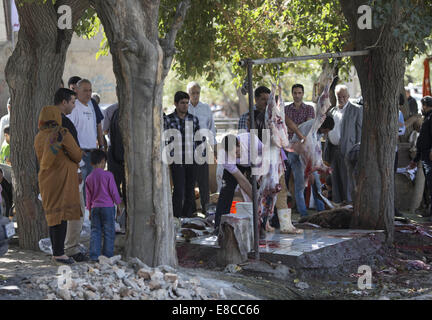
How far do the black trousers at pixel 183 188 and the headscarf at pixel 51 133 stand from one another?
312 cm

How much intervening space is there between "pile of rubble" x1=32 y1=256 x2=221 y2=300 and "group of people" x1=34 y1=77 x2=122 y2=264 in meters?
1.09

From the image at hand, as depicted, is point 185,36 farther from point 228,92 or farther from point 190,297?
point 228,92

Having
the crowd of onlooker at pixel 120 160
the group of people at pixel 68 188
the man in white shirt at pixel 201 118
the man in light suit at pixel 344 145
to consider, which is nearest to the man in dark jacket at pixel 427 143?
the crowd of onlooker at pixel 120 160

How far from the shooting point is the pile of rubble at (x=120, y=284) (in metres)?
5.39

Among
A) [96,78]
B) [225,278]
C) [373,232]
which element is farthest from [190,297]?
[96,78]

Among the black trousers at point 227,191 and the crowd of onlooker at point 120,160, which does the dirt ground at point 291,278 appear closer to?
the crowd of onlooker at point 120,160

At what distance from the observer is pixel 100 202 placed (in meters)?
7.18

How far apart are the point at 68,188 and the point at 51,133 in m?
0.60

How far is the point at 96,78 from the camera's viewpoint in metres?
25.1

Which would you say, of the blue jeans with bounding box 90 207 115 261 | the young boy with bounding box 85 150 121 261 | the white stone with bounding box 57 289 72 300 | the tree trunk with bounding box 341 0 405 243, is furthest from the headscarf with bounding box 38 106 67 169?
the tree trunk with bounding box 341 0 405 243

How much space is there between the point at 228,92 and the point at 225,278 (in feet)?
88.7

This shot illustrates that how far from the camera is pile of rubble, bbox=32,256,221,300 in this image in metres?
5.39

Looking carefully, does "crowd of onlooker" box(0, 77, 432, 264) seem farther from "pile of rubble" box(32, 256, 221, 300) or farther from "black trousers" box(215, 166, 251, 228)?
"pile of rubble" box(32, 256, 221, 300)
